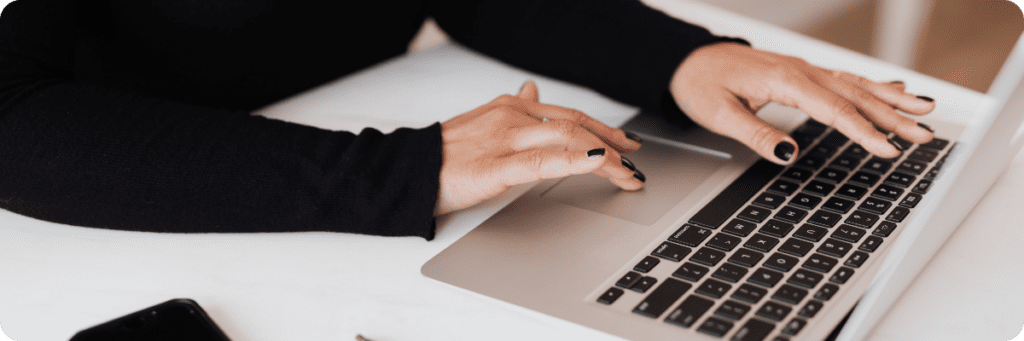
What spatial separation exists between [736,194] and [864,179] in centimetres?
10

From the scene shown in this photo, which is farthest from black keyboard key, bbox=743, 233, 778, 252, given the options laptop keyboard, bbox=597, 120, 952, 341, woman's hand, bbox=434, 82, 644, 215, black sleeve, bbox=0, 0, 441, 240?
black sleeve, bbox=0, 0, 441, 240

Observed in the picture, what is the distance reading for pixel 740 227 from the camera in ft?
1.78

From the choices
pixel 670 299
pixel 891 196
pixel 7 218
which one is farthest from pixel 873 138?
pixel 7 218

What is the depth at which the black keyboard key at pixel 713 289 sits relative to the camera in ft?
1.53

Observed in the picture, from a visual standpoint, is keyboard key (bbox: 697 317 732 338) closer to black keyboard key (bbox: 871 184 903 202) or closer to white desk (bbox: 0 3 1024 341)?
white desk (bbox: 0 3 1024 341)

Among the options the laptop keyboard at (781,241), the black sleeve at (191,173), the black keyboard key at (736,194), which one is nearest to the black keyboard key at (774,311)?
the laptop keyboard at (781,241)

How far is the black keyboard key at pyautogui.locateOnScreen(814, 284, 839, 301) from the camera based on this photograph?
454 mm

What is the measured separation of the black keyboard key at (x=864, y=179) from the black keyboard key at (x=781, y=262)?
0.14 m

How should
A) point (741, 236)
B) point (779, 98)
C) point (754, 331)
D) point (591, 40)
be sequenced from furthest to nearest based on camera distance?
point (591, 40) < point (779, 98) < point (741, 236) < point (754, 331)

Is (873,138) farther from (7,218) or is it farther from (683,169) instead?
(7,218)

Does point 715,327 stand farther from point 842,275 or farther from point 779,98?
point 779,98

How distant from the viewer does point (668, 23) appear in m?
0.81

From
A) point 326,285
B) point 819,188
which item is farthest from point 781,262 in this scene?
point 326,285

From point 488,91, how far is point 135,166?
1.17ft
